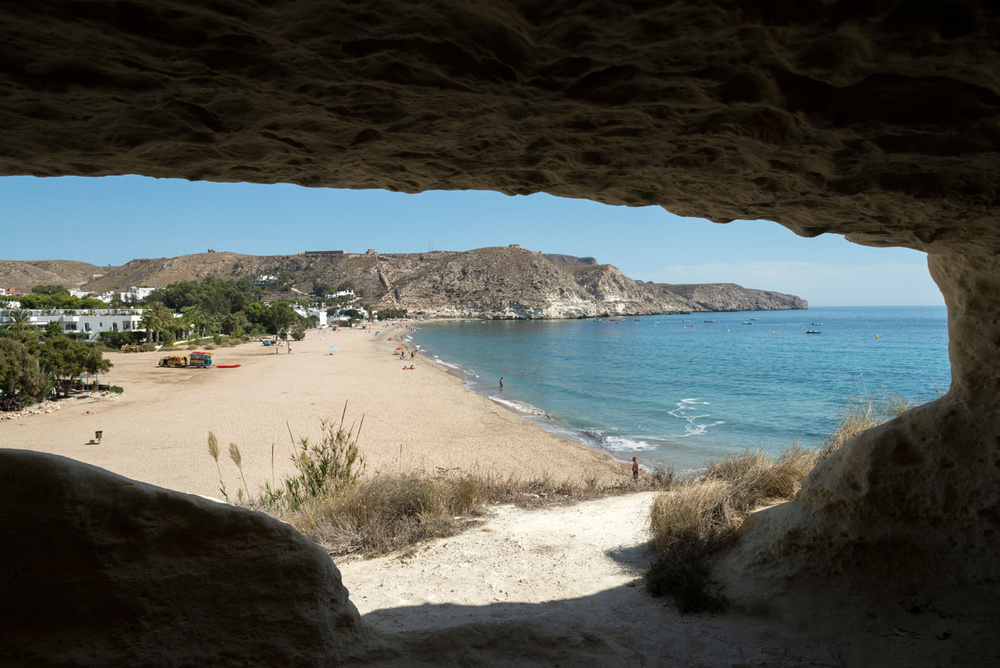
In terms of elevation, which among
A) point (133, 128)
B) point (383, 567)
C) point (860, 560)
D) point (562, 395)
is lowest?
point (562, 395)

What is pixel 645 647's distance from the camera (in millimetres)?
3803

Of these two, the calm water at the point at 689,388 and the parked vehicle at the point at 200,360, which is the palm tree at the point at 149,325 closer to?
the parked vehicle at the point at 200,360

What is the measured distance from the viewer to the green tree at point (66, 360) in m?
24.0

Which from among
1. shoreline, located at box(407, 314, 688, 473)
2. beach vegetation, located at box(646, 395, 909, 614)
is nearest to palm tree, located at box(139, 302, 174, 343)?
shoreline, located at box(407, 314, 688, 473)

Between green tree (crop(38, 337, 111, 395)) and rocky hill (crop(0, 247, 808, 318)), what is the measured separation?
10978 cm

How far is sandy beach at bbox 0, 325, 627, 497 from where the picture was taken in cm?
1416

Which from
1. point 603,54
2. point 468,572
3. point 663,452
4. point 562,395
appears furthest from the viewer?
point 562,395

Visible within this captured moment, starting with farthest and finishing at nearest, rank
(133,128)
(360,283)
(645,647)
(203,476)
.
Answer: (360,283)
(203,476)
(645,647)
(133,128)

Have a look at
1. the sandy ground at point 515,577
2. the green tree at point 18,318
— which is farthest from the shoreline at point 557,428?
the green tree at point 18,318

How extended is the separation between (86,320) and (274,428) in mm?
43121

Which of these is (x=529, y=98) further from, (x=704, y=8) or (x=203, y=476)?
(x=203, y=476)

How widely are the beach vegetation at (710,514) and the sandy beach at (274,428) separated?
15.5ft

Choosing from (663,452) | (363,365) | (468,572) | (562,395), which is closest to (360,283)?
(363,365)

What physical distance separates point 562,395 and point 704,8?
2882 centimetres
